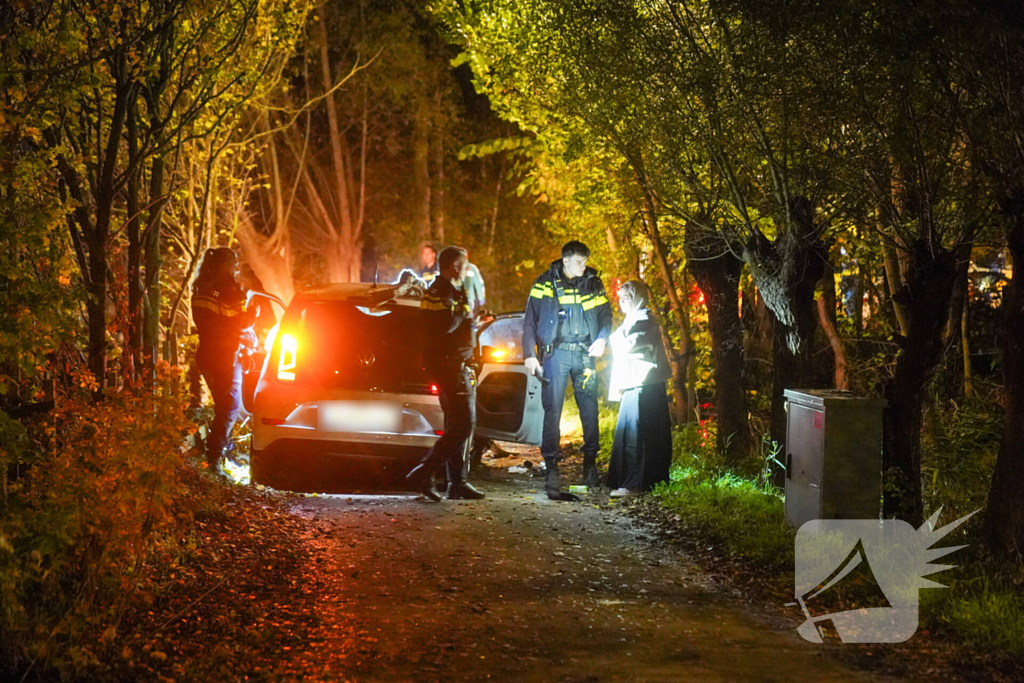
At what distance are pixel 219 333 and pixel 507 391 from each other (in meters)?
3.00

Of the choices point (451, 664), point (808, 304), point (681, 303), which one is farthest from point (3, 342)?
point (681, 303)

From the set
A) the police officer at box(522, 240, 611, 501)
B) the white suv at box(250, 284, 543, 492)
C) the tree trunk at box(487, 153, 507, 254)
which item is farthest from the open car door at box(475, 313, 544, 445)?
the tree trunk at box(487, 153, 507, 254)

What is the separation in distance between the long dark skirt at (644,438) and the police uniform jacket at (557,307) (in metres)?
0.71

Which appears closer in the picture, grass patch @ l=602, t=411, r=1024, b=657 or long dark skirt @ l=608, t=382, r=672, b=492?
grass patch @ l=602, t=411, r=1024, b=657

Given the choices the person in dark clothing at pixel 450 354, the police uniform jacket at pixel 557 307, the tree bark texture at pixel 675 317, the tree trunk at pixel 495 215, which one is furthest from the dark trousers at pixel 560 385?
the tree trunk at pixel 495 215

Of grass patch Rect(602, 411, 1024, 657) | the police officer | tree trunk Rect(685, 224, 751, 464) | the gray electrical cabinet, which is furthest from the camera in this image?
tree trunk Rect(685, 224, 751, 464)

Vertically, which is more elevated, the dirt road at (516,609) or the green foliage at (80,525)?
the green foliage at (80,525)

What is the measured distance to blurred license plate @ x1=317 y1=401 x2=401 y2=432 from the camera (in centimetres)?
807

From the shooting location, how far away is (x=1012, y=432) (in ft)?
18.5

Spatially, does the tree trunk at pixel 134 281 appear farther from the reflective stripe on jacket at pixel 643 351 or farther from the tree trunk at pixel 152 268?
the reflective stripe on jacket at pixel 643 351

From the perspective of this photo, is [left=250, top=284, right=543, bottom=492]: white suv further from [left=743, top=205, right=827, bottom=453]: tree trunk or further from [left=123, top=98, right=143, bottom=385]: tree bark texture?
[left=743, top=205, right=827, bottom=453]: tree trunk

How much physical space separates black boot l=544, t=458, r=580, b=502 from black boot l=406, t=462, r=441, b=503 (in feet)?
3.53

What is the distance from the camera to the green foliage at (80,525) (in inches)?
152

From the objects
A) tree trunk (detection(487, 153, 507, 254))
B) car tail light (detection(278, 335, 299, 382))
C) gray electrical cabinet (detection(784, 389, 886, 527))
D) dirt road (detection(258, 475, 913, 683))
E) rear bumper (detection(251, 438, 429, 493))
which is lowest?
dirt road (detection(258, 475, 913, 683))
